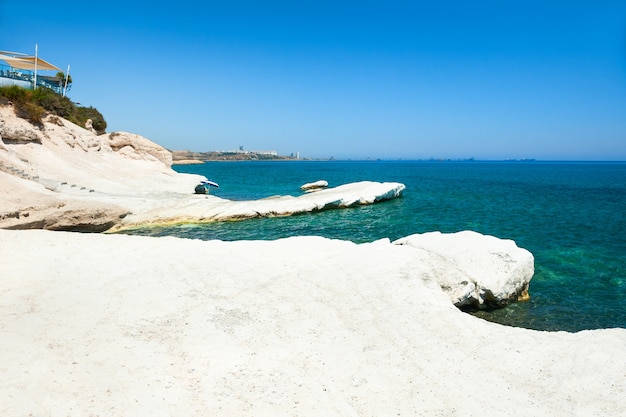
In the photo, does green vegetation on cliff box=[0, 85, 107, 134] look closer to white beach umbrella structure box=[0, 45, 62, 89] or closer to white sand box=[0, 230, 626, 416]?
white beach umbrella structure box=[0, 45, 62, 89]

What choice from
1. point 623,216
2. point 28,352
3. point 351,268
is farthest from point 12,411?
point 623,216

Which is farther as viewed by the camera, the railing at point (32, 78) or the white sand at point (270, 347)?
the railing at point (32, 78)

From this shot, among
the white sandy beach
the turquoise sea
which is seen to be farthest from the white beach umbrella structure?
the white sandy beach

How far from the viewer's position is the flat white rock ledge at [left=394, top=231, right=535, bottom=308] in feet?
38.7

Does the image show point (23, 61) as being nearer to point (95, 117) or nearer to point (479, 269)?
point (95, 117)

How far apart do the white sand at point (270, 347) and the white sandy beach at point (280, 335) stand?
0.11ft

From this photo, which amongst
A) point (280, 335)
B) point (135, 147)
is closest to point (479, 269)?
point (280, 335)

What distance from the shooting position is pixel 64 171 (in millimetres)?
32938

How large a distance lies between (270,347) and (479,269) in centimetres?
820

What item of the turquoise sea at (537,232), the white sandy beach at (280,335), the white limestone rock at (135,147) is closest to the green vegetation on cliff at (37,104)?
the white limestone rock at (135,147)

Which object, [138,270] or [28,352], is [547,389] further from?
[138,270]

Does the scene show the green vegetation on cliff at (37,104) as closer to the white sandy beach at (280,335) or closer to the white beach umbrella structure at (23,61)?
the white beach umbrella structure at (23,61)

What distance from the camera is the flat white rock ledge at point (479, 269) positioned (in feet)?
38.7

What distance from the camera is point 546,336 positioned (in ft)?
29.7
